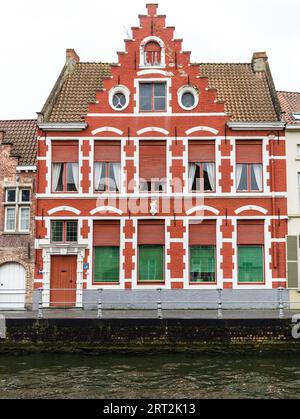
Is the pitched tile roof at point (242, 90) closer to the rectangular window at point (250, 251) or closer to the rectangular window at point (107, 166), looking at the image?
the rectangular window at point (250, 251)

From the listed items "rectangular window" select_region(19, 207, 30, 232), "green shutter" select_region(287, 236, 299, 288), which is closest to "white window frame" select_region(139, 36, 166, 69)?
"rectangular window" select_region(19, 207, 30, 232)

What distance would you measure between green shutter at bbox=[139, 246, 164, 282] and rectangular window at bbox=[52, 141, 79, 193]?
4.01 metres

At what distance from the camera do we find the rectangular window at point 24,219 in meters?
24.2

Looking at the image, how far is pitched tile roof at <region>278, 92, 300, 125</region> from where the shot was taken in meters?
24.7

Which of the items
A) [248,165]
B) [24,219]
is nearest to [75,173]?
[24,219]

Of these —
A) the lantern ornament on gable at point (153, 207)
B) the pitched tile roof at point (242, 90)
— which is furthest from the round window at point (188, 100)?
the lantern ornament on gable at point (153, 207)

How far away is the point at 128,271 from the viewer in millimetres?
23406

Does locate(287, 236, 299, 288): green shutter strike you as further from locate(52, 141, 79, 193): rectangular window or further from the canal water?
locate(52, 141, 79, 193): rectangular window

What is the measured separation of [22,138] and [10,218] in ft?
12.7

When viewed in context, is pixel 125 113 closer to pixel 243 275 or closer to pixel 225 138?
pixel 225 138

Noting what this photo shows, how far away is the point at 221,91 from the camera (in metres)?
25.9

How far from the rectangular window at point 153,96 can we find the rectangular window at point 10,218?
716 centimetres

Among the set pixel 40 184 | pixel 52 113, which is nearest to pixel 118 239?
pixel 40 184

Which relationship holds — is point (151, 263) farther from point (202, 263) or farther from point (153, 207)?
point (153, 207)
